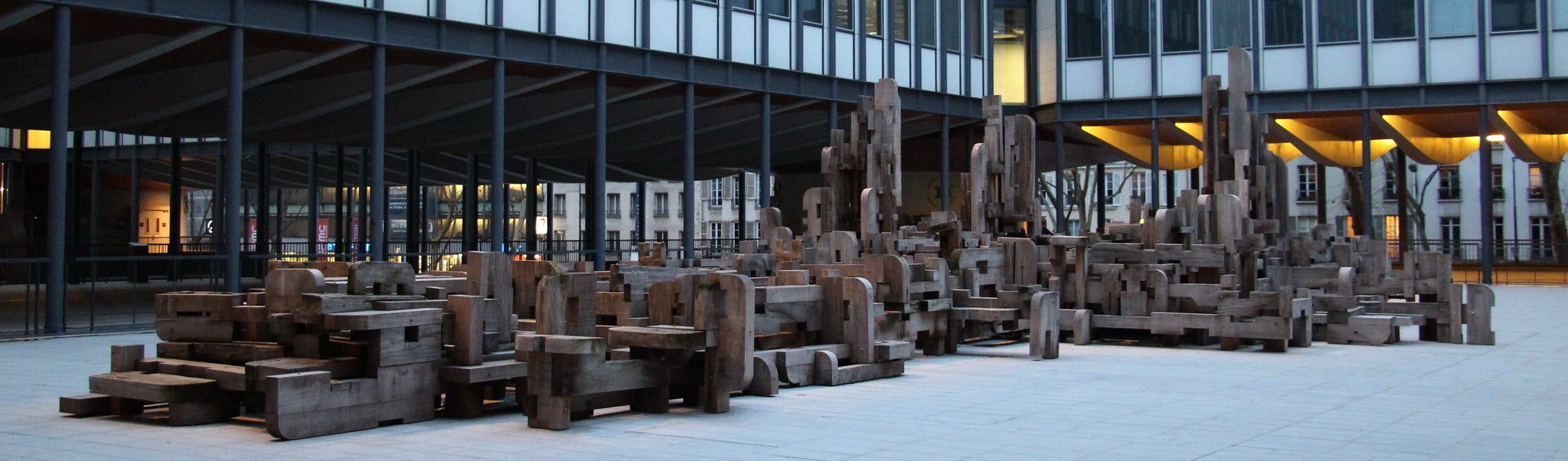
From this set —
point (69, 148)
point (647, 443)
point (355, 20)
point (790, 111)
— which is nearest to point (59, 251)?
point (355, 20)

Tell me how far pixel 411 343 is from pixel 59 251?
455 inches

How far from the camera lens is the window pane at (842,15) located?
33.7 meters

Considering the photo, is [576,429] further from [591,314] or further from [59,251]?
[59,251]

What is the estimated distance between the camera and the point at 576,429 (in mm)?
8781

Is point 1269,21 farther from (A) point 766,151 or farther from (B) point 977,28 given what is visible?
(A) point 766,151

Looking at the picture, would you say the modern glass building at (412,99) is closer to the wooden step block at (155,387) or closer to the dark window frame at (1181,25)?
the wooden step block at (155,387)

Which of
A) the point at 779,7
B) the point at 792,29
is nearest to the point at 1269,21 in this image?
the point at 792,29

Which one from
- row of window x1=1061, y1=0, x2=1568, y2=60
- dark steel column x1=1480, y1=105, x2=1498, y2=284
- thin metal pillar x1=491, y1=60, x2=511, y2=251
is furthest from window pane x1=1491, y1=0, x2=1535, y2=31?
thin metal pillar x1=491, y1=60, x2=511, y2=251

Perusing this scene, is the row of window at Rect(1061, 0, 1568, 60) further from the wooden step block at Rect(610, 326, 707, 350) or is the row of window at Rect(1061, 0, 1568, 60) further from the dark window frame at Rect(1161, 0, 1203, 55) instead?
the wooden step block at Rect(610, 326, 707, 350)

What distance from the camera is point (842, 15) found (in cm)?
3416

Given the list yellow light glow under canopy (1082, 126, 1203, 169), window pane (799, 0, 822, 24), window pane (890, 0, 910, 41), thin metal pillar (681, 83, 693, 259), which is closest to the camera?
thin metal pillar (681, 83, 693, 259)

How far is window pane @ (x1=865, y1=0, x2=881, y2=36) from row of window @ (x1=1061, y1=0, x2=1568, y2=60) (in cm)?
721

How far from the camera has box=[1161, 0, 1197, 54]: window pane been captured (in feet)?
125

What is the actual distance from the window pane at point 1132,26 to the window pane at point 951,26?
4.66 meters
